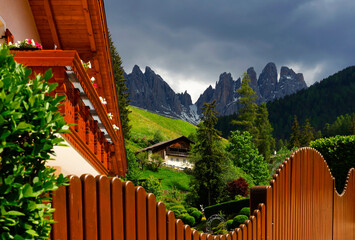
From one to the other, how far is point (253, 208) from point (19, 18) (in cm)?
420

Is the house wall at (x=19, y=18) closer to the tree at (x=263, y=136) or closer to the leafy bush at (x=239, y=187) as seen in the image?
the leafy bush at (x=239, y=187)

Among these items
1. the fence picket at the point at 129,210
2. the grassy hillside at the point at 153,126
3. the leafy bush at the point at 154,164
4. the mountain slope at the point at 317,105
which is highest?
the mountain slope at the point at 317,105

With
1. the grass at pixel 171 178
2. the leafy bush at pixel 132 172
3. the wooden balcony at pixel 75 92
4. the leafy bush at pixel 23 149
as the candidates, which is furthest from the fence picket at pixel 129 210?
the grass at pixel 171 178

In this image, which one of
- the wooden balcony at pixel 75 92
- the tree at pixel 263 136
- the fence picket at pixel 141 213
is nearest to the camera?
the fence picket at pixel 141 213

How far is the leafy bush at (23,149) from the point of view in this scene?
1.16 m

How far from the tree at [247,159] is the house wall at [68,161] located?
36305 millimetres

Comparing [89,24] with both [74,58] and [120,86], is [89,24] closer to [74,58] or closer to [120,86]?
[74,58]

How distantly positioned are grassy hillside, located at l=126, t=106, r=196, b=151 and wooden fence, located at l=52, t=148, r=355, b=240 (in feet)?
239

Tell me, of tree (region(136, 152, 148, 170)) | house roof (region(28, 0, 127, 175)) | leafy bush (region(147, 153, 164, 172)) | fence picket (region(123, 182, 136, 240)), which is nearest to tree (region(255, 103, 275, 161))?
leafy bush (region(147, 153, 164, 172))

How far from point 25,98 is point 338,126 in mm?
100073

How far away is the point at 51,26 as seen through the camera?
19.5 ft

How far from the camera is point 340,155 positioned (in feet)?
49.3

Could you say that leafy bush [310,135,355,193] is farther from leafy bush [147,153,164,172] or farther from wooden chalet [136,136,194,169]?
wooden chalet [136,136,194,169]

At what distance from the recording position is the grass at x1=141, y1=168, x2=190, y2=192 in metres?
46.6
